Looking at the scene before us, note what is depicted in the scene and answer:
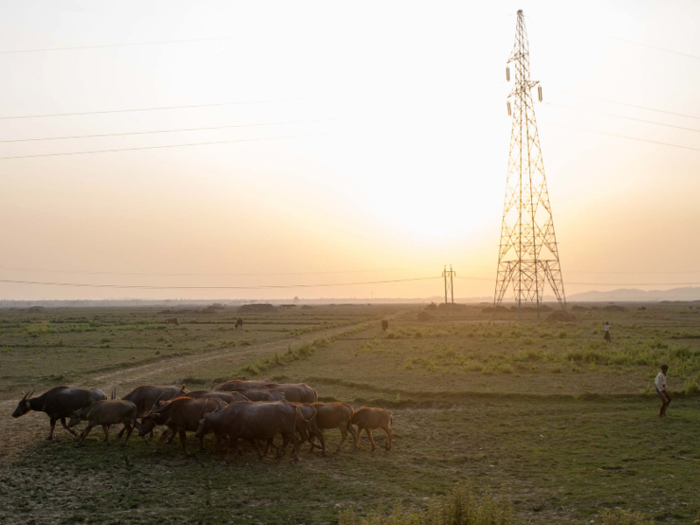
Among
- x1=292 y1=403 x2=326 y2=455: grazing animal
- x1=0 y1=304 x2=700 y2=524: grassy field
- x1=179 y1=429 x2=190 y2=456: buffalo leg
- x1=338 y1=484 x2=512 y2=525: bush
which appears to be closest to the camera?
x1=338 y1=484 x2=512 y2=525: bush

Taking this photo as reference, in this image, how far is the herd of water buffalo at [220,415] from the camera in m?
13.0

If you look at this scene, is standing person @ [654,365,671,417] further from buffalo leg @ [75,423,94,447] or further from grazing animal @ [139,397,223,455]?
buffalo leg @ [75,423,94,447]

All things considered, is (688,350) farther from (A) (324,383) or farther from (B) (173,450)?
(B) (173,450)

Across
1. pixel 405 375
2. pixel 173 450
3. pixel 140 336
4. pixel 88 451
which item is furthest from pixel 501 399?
pixel 140 336

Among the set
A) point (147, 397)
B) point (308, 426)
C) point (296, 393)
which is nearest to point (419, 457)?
point (308, 426)

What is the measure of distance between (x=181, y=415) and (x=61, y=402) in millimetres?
3953

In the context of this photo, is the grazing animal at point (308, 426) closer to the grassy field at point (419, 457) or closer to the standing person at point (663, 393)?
the grassy field at point (419, 457)

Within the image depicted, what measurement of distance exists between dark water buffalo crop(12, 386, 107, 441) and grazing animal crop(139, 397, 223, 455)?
223 centimetres

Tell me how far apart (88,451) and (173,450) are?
203 centimetres

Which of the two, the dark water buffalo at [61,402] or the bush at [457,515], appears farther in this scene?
the dark water buffalo at [61,402]

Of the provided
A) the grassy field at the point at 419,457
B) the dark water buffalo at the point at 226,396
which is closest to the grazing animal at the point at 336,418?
the grassy field at the point at 419,457

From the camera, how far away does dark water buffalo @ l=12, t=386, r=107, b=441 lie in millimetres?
14773

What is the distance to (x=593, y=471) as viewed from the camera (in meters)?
11.5

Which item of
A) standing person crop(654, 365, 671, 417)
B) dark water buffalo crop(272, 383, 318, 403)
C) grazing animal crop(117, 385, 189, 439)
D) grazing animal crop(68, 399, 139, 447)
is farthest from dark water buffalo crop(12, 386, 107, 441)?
standing person crop(654, 365, 671, 417)
